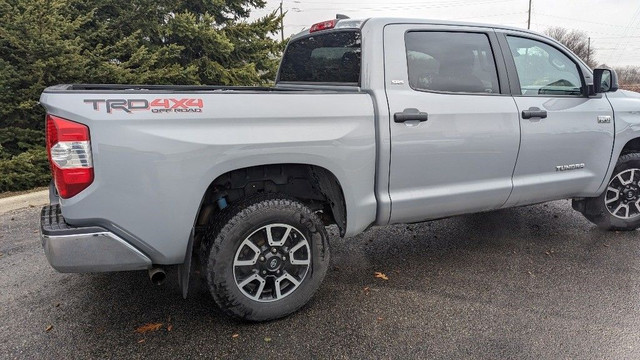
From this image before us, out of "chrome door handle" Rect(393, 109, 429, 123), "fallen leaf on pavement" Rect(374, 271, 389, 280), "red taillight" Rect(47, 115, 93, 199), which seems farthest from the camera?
"fallen leaf on pavement" Rect(374, 271, 389, 280)

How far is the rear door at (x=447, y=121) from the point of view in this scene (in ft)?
9.75

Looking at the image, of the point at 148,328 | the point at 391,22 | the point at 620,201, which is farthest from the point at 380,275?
the point at 620,201

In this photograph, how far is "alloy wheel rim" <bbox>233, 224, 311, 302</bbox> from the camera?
2666 mm

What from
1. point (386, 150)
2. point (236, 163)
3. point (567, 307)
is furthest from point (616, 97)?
point (236, 163)

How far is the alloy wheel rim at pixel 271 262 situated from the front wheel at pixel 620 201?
10.7ft

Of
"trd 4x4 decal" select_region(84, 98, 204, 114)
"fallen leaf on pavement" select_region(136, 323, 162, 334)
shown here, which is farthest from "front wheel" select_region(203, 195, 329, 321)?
"trd 4x4 decal" select_region(84, 98, 204, 114)

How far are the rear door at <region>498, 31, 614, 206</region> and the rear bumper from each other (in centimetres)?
298

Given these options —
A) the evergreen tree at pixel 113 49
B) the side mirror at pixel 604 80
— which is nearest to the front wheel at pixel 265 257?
the side mirror at pixel 604 80

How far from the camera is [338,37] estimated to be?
11.0ft

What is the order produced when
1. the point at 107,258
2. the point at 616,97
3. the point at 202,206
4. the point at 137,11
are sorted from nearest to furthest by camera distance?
1. the point at 107,258
2. the point at 202,206
3. the point at 616,97
4. the point at 137,11

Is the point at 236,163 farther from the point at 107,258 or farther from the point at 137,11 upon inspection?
the point at 137,11

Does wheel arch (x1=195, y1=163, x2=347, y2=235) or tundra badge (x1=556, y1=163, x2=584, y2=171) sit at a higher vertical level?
wheel arch (x1=195, y1=163, x2=347, y2=235)

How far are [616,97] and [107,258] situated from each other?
4532mm

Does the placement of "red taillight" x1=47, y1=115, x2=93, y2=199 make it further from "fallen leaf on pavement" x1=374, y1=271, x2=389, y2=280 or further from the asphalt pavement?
"fallen leaf on pavement" x1=374, y1=271, x2=389, y2=280
